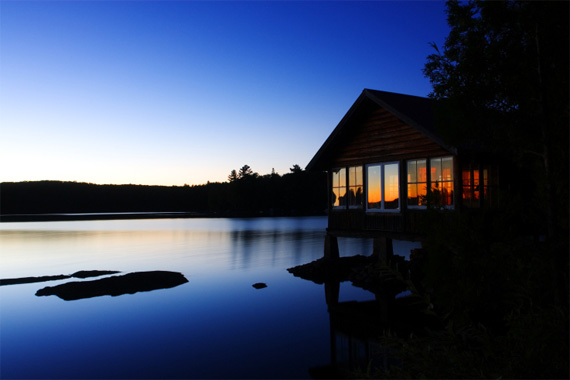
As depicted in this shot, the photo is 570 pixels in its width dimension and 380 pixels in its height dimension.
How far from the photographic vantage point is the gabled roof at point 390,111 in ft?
55.1

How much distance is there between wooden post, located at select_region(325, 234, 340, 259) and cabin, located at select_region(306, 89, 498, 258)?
1369 millimetres

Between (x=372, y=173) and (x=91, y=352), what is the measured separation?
42.9 feet

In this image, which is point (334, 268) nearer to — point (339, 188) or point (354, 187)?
point (339, 188)

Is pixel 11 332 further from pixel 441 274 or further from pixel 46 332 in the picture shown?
pixel 441 274

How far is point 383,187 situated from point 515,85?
521 inches

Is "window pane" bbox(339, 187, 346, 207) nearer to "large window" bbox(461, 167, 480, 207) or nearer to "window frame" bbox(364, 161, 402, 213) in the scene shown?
"window frame" bbox(364, 161, 402, 213)

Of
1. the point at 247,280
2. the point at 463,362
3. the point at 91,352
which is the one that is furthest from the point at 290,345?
the point at 247,280

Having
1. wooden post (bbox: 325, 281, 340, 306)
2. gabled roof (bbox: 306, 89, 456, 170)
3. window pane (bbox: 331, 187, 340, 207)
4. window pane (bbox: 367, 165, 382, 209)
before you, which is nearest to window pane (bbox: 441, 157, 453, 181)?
gabled roof (bbox: 306, 89, 456, 170)

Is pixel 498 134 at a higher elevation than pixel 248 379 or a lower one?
higher

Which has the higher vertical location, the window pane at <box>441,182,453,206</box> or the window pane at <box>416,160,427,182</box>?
the window pane at <box>416,160,427,182</box>

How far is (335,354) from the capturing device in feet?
44.0

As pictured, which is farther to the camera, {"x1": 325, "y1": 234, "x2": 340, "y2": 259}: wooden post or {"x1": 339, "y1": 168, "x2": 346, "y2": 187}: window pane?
{"x1": 325, "y1": 234, "x2": 340, "y2": 259}: wooden post

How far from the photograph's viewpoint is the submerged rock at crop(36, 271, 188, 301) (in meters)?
21.0

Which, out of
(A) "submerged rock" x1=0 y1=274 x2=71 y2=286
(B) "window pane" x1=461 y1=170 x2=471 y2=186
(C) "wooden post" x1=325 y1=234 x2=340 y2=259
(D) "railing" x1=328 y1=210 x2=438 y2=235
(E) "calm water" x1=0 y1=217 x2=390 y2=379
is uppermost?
(B) "window pane" x1=461 y1=170 x2=471 y2=186
